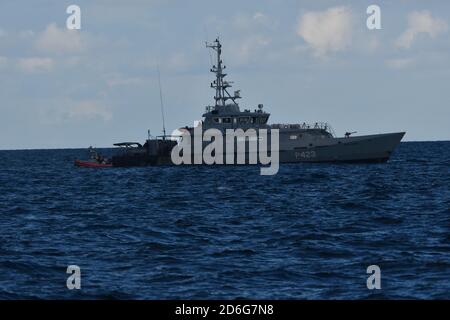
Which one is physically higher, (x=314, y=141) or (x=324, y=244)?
(x=314, y=141)

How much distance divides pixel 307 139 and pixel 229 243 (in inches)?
2142

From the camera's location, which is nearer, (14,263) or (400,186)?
(14,263)

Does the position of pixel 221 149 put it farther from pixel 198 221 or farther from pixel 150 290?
pixel 150 290

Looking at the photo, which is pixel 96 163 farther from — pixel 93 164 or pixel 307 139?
pixel 307 139

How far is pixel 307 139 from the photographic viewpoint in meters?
79.9

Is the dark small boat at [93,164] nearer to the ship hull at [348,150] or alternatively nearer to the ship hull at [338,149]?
the ship hull at [338,149]

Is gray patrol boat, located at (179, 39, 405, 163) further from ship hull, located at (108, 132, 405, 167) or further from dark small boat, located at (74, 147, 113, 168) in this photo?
dark small boat, located at (74, 147, 113, 168)

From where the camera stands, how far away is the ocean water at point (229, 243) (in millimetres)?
19062

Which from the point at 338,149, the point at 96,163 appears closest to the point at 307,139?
the point at 338,149

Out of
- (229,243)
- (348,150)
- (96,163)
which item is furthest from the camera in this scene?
(96,163)

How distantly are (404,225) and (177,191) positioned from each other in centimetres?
2429
